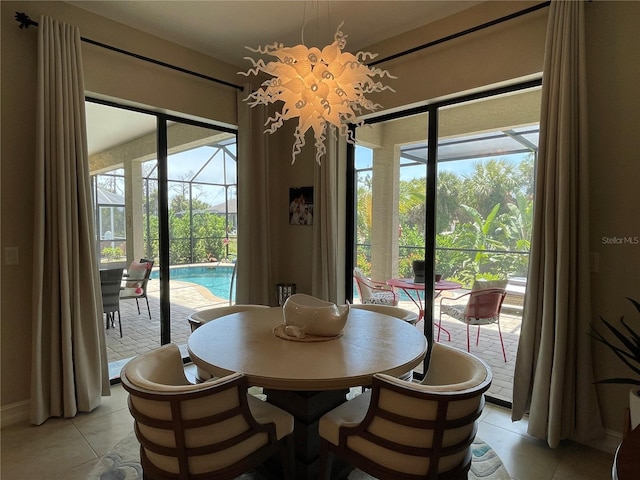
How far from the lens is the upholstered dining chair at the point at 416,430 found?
1.32 meters

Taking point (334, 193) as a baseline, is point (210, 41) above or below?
above

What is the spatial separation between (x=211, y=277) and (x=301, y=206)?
4.09 ft

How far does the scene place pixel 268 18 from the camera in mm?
2873

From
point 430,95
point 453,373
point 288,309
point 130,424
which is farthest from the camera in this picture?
point 430,95

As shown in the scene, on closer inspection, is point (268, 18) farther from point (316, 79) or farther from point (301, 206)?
point (301, 206)

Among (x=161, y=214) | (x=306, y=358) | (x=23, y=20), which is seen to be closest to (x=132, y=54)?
(x=23, y=20)

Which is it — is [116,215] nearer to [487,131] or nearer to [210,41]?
[210,41]

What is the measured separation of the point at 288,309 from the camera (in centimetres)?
197

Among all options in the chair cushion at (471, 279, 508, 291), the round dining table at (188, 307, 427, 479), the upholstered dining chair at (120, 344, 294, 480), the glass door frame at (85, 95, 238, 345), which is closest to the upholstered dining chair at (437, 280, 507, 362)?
the chair cushion at (471, 279, 508, 291)

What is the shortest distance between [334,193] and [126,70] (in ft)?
6.68

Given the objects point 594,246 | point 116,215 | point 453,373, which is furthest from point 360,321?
point 116,215

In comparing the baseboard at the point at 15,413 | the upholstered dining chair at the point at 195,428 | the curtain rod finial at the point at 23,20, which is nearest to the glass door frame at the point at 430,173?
the upholstered dining chair at the point at 195,428

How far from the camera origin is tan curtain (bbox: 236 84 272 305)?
12.1 feet

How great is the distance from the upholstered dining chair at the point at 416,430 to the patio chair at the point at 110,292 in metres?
2.51
